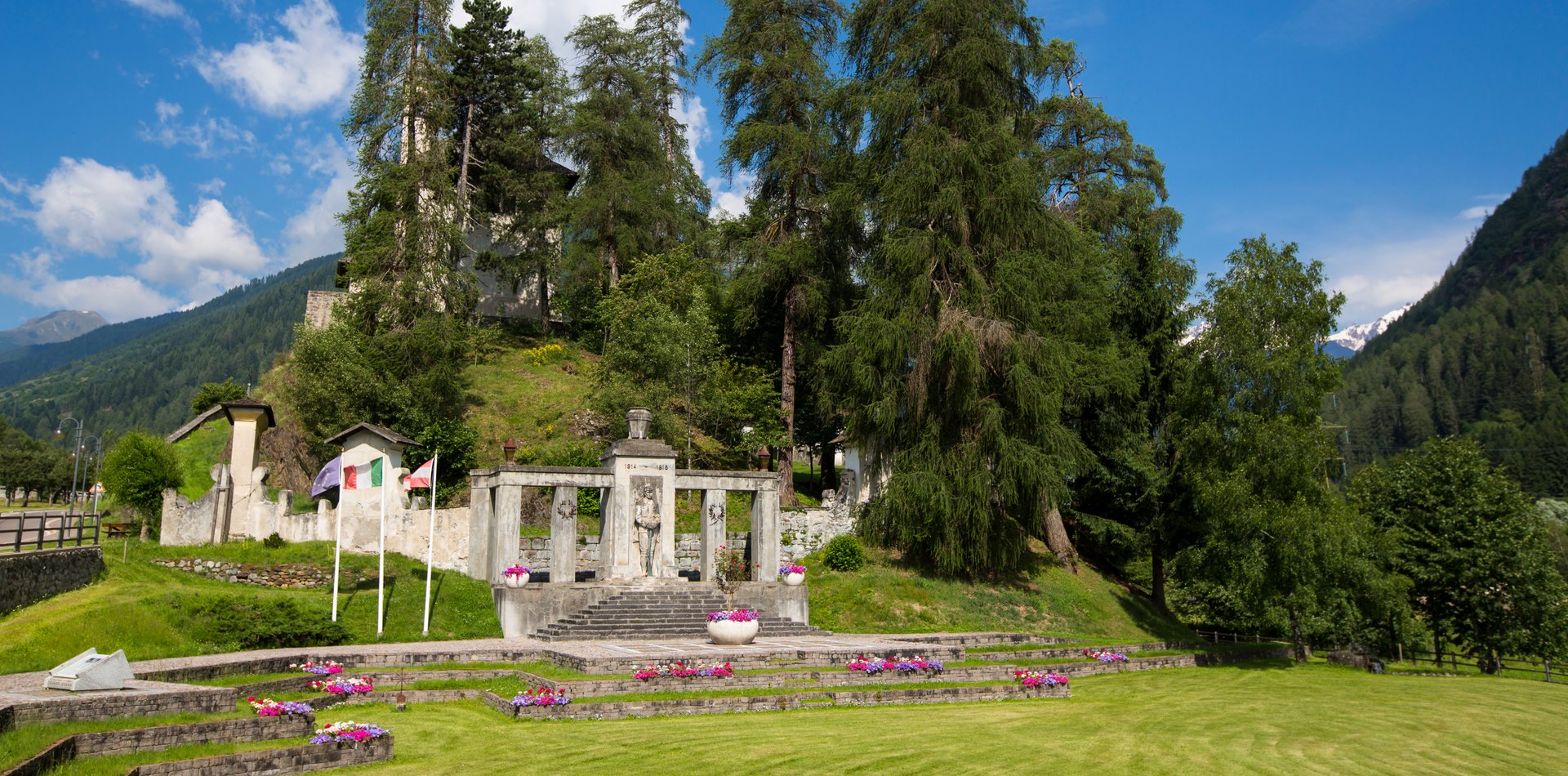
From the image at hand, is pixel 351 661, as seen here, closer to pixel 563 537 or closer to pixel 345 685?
pixel 345 685

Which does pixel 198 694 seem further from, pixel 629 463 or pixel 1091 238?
pixel 1091 238

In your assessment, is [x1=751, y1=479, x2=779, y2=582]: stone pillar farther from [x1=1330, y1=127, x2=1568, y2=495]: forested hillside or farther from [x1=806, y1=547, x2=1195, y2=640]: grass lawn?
[x1=1330, y1=127, x2=1568, y2=495]: forested hillside

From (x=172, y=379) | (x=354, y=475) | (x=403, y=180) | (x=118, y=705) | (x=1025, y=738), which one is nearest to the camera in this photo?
(x=118, y=705)

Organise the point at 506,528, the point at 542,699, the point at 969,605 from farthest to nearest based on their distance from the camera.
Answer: the point at 969,605, the point at 506,528, the point at 542,699

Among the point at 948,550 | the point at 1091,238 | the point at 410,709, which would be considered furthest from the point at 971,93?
the point at 410,709

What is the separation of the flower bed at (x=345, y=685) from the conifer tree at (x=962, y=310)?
1570 cm

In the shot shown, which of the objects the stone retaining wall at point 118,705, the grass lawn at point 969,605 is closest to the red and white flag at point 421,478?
the stone retaining wall at point 118,705

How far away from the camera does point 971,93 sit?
93.8 ft

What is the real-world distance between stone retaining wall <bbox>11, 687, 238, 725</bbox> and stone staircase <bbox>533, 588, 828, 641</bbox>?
917 cm

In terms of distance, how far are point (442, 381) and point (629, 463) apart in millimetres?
11877

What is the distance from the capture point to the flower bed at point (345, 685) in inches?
511

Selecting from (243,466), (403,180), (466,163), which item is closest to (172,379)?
(466,163)

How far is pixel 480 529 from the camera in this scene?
23922mm

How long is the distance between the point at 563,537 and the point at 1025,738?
13924 millimetres
